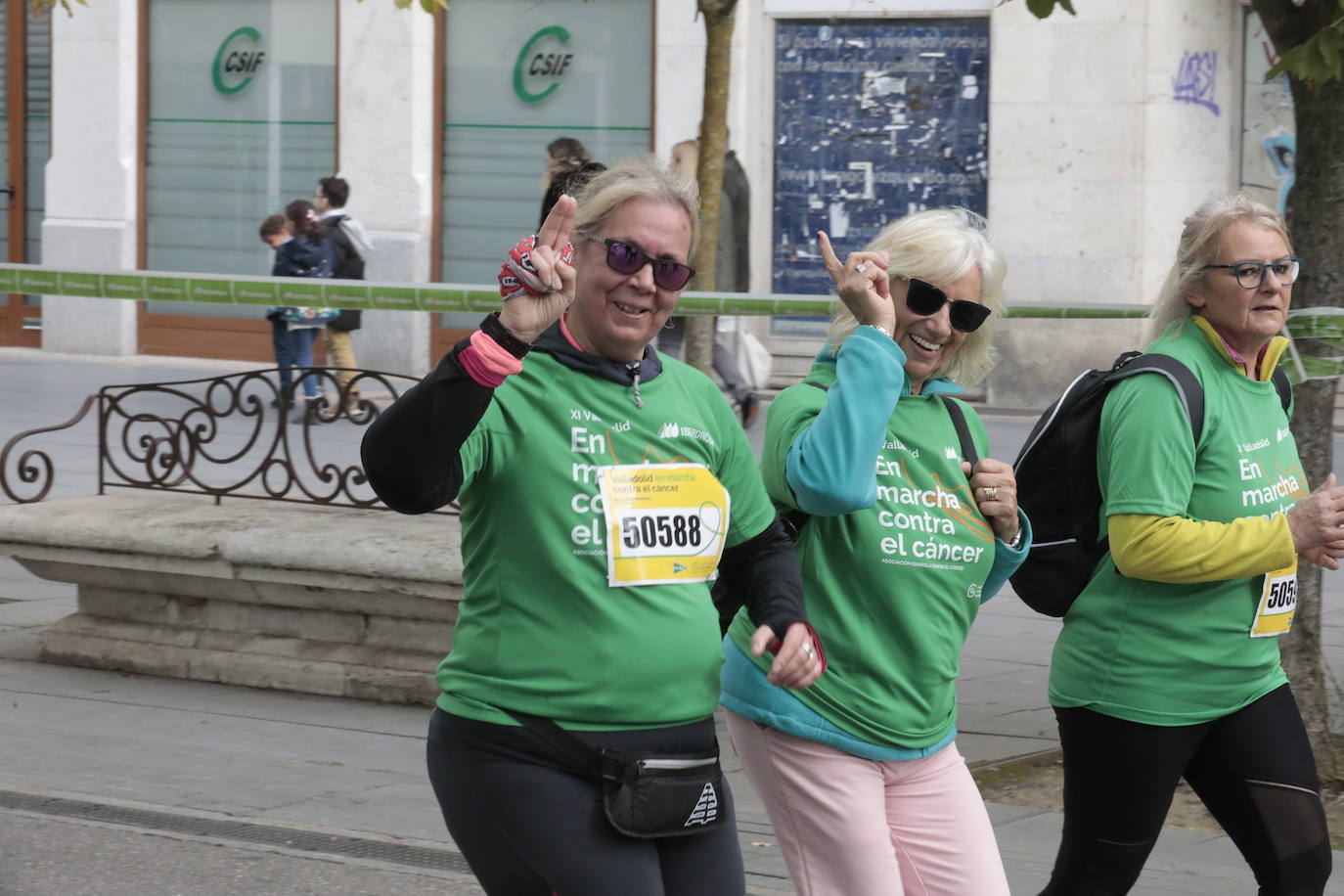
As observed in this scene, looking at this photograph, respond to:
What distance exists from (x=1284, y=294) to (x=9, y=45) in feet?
58.4

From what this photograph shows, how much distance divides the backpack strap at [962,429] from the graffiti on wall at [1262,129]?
12524 millimetres

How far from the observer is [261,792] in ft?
18.4

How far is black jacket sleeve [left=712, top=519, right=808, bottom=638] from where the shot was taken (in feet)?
9.91

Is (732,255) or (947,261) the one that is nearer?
(947,261)

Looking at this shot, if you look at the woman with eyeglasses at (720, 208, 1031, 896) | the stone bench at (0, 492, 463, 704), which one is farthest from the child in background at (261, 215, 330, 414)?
the woman with eyeglasses at (720, 208, 1031, 896)

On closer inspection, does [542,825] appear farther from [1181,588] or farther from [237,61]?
[237,61]

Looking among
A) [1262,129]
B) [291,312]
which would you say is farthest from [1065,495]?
[1262,129]

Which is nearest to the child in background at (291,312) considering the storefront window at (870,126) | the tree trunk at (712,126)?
the storefront window at (870,126)

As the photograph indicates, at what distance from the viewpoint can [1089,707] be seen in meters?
3.70

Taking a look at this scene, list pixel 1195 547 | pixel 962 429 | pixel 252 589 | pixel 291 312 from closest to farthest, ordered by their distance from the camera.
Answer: pixel 962 429, pixel 1195 547, pixel 252 589, pixel 291 312

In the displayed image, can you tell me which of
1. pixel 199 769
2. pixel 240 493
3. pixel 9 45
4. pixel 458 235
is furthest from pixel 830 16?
pixel 199 769

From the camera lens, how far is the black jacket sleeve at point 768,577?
9.91 feet

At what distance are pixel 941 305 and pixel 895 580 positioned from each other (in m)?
0.46

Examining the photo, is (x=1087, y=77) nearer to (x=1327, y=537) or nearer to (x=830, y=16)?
(x=830, y=16)
